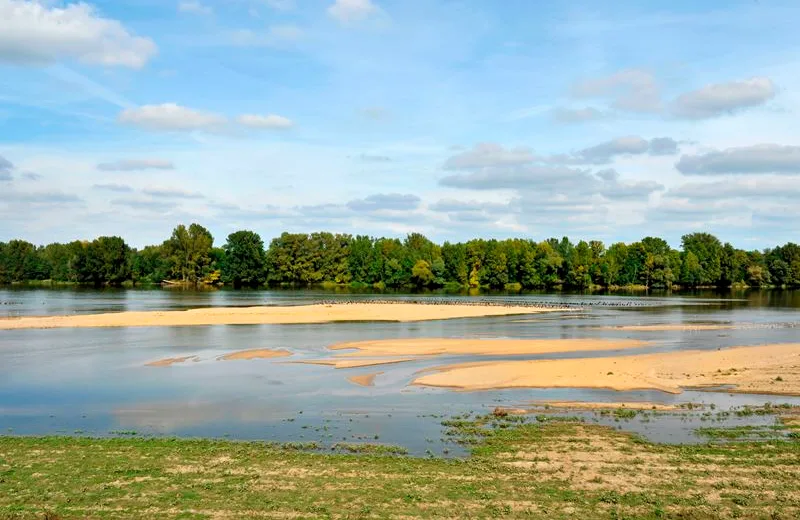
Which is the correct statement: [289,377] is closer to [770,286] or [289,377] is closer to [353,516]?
[353,516]

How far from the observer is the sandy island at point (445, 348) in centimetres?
3369

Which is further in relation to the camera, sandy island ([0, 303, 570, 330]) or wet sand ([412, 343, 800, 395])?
sandy island ([0, 303, 570, 330])

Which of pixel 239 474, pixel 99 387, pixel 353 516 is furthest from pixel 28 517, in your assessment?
pixel 99 387

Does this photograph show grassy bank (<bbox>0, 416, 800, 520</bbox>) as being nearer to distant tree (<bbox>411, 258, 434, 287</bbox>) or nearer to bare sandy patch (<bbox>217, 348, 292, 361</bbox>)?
bare sandy patch (<bbox>217, 348, 292, 361</bbox>)

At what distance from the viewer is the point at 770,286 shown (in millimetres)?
188625

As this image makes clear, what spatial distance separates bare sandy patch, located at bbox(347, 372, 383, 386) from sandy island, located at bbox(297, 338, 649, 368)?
2.97 metres

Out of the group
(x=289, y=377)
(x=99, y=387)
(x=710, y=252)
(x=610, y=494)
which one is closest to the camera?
(x=610, y=494)

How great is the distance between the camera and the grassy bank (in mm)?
11531

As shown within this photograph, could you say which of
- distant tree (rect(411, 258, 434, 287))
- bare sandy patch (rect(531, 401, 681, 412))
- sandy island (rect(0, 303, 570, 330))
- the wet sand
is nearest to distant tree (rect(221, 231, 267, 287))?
distant tree (rect(411, 258, 434, 287))

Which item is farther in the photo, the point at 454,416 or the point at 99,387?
Result: the point at 99,387

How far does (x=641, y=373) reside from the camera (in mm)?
27953

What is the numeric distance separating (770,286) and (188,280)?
164075 millimetres

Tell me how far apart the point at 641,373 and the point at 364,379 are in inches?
460

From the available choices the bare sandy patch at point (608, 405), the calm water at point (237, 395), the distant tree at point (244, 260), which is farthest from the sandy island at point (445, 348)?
the distant tree at point (244, 260)
